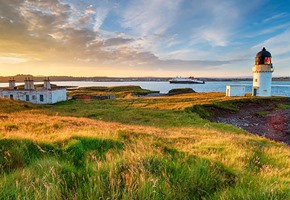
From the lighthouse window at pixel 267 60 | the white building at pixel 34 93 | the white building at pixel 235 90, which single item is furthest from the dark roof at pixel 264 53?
the white building at pixel 34 93

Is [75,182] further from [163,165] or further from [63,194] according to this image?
[163,165]

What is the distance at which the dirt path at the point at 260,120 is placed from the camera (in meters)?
24.2

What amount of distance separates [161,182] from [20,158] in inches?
145

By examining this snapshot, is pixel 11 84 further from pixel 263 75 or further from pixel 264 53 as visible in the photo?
pixel 264 53

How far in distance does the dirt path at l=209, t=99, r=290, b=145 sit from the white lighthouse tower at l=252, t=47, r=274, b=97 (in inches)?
388

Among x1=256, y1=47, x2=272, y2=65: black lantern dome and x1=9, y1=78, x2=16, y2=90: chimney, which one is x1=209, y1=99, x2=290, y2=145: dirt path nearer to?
Answer: x1=256, y1=47, x2=272, y2=65: black lantern dome

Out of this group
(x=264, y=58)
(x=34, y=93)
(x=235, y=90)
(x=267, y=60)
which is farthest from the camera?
(x=235, y=90)

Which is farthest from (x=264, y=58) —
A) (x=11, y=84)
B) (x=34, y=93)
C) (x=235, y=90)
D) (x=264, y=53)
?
(x=11, y=84)

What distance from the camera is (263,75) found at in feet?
173

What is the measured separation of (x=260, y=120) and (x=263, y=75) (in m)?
26.5

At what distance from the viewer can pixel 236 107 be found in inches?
1594

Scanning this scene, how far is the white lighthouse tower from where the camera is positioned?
173 ft

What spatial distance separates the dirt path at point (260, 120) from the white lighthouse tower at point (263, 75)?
32.4ft

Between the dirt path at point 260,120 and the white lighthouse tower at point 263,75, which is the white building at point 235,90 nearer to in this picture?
the white lighthouse tower at point 263,75
